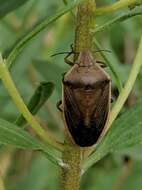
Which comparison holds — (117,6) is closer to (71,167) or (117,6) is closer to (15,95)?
(15,95)

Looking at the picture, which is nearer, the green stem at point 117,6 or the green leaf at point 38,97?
the green stem at point 117,6

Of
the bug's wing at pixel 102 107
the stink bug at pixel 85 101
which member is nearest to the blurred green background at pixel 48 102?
the stink bug at pixel 85 101

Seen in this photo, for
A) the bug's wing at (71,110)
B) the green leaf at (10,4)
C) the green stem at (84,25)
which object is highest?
the green stem at (84,25)

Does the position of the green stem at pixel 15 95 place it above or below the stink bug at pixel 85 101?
above

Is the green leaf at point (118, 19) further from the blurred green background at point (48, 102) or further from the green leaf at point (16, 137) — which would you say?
the blurred green background at point (48, 102)

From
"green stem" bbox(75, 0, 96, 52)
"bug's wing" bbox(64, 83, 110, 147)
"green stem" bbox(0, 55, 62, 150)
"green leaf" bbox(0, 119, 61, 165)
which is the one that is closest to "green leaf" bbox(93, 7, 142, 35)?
"green stem" bbox(75, 0, 96, 52)

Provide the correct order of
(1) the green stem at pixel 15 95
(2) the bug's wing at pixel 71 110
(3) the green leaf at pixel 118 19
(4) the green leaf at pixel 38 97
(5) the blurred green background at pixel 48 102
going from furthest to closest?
(5) the blurred green background at pixel 48 102, (4) the green leaf at pixel 38 97, (2) the bug's wing at pixel 71 110, (3) the green leaf at pixel 118 19, (1) the green stem at pixel 15 95

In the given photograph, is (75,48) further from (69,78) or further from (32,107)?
(32,107)
